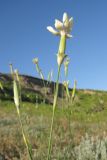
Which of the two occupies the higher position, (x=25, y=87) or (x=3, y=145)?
(x=25, y=87)

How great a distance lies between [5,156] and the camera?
7820 millimetres

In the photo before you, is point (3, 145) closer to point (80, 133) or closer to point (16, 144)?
point (16, 144)

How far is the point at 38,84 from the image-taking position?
27.2 m

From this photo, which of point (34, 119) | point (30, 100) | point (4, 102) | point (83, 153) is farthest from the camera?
point (30, 100)

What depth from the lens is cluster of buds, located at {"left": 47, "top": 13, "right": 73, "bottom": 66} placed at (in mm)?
2850

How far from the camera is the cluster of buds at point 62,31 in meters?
2.85

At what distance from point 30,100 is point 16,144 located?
14.6 metres

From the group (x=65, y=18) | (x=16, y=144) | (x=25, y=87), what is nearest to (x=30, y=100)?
(x=25, y=87)

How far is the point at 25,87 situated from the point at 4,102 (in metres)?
5.85

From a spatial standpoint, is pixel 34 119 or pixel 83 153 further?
pixel 34 119

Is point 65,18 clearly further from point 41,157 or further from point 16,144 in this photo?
point 16,144

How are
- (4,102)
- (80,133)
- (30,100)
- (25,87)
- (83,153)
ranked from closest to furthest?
1. (83,153)
2. (80,133)
3. (4,102)
4. (30,100)
5. (25,87)

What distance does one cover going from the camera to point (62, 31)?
2883 mm

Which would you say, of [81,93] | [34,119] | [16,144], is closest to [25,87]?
[81,93]
